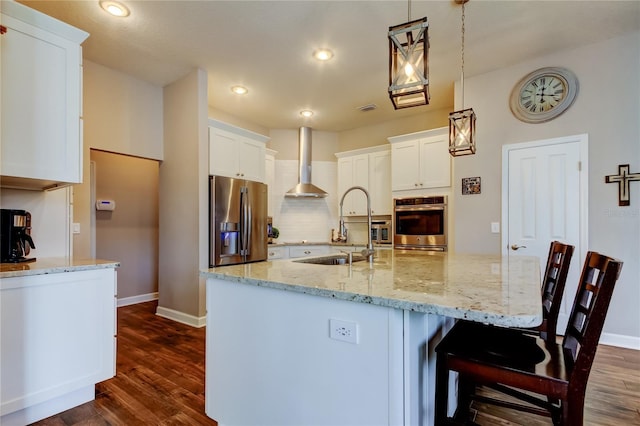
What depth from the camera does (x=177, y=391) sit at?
2.16 m

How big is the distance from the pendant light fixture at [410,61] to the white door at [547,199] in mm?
2262

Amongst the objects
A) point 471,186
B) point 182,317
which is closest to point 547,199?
point 471,186

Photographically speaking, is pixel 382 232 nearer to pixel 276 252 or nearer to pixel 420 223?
pixel 420 223

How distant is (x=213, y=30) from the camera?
2.80m

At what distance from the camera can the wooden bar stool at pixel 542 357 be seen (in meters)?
1.06

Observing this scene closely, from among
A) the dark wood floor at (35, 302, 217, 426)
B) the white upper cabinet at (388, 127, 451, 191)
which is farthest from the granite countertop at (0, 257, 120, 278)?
the white upper cabinet at (388, 127, 451, 191)

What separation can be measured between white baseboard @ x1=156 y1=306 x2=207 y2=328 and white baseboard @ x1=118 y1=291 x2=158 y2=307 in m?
0.87

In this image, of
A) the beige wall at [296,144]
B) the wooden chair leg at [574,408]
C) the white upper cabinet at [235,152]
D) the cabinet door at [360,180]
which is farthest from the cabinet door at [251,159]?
the wooden chair leg at [574,408]

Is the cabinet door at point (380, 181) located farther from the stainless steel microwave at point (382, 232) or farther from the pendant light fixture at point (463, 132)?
the pendant light fixture at point (463, 132)

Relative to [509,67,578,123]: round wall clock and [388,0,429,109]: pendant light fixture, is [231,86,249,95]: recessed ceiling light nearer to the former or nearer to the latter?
[388,0,429,109]: pendant light fixture

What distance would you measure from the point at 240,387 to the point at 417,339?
0.93m

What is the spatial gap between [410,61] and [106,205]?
14.3ft

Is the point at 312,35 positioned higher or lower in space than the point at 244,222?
higher

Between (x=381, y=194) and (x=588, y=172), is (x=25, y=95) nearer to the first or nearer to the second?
(x=381, y=194)
